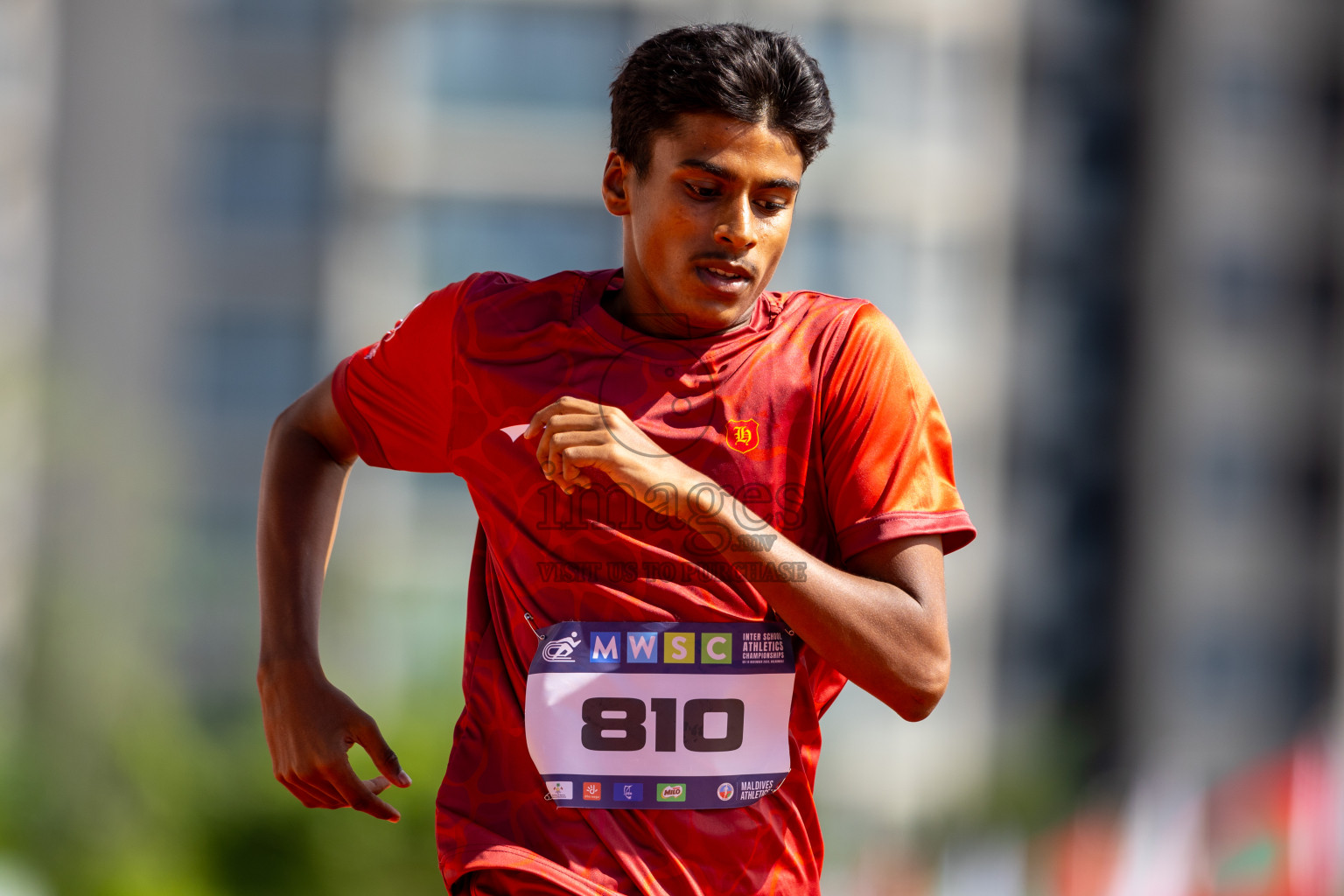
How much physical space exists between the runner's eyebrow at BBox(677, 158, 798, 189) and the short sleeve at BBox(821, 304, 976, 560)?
28 cm

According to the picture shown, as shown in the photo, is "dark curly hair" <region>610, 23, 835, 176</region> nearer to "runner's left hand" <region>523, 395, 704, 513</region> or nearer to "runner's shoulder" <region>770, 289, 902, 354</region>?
"runner's shoulder" <region>770, 289, 902, 354</region>

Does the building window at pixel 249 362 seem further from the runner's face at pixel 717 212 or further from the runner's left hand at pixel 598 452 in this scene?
the runner's left hand at pixel 598 452

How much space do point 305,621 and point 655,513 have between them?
0.81 metres

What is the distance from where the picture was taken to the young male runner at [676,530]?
2.45 metres

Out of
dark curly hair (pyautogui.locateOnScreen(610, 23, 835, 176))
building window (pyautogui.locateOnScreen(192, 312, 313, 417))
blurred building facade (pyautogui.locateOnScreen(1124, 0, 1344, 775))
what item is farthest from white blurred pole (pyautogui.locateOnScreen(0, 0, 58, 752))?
dark curly hair (pyautogui.locateOnScreen(610, 23, 835, 176))

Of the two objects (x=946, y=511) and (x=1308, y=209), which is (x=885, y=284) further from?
(x=946, y=511)

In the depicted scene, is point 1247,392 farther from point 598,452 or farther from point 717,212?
point 598,452

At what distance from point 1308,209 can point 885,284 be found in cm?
1296

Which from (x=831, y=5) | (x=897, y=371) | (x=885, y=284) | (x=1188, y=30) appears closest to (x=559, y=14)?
(x=831, y=5)

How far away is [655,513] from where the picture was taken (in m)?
2.59

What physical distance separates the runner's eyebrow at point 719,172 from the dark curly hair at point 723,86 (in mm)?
87

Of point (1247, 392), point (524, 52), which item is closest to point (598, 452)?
point (524, 52)

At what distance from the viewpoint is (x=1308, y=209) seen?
38.9 m

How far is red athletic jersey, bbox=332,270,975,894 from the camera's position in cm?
252
